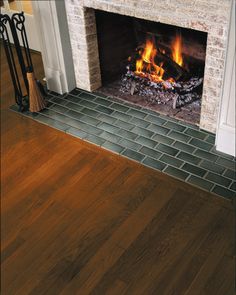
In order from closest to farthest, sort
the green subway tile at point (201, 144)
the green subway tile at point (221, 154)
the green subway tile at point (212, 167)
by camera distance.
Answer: the green subway tile at point (212, 167), the green subway tile at point (221, 154), the green subway tile at point (201, 144)

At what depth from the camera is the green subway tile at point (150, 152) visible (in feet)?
10.8

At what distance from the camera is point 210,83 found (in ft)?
10.6

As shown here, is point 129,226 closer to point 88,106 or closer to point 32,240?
point 32,240

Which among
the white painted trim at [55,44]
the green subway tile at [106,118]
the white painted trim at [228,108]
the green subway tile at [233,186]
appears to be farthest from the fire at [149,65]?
the green subway tile at [233,186]

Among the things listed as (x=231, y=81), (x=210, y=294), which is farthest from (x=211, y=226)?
(x=231, y=81)

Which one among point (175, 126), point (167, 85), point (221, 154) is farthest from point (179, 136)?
point (167, 85)

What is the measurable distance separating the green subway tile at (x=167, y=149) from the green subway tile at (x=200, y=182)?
0.29 metres

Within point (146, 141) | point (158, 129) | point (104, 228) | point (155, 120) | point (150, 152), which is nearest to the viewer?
point (104, 228)

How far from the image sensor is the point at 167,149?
11.0 ft

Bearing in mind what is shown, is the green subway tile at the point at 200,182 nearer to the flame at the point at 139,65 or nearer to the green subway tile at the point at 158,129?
the green subway tile at the point at 158,129

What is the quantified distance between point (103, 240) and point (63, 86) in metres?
1.83

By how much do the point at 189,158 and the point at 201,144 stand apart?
0.20 meters

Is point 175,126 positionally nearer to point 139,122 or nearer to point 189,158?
point 139,122

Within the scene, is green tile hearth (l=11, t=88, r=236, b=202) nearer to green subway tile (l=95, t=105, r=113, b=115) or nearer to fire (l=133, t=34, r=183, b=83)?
green subway tile (l=95, t=105, r=113, b=115)
